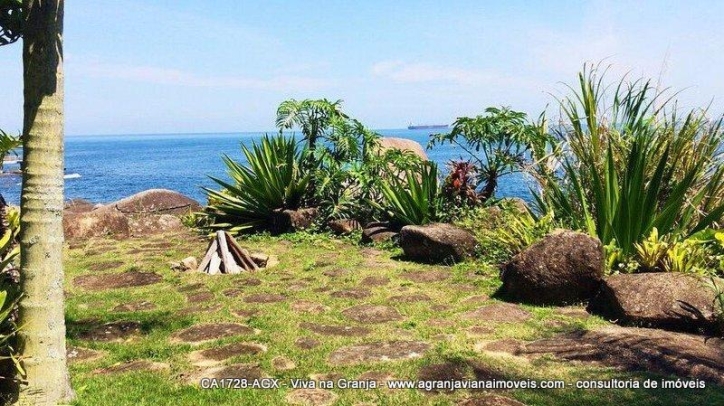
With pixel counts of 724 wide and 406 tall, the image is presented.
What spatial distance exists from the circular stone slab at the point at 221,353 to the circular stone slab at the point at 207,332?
0.85 ft

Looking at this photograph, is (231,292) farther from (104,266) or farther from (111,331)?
(104,266)

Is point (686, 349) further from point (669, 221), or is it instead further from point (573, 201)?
point (573, 201)

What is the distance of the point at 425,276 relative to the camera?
6703 mm

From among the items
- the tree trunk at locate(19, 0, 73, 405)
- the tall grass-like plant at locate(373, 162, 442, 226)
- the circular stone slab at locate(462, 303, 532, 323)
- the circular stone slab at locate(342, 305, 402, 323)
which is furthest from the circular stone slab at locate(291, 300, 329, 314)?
the tall grass-like plant at locate(373, 162, 442, 226)

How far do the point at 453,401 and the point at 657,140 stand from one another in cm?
438

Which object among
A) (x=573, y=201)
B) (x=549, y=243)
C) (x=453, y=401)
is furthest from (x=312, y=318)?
(x=573, y=201)

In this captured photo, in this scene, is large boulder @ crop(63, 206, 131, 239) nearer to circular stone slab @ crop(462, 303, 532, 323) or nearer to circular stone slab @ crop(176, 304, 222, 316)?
circular stone slab @ crop(176, 304, 222, 316)

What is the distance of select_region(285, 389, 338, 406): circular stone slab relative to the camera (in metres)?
3.30

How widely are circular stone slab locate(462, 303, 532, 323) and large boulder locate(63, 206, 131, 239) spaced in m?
7.60

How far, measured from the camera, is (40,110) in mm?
2910

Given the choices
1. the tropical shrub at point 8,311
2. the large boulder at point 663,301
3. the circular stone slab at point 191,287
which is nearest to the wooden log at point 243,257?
the circular stone slab at point 191,287

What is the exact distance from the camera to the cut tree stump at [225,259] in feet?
24.0

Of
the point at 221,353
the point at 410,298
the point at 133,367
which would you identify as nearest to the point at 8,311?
the point at 133,367

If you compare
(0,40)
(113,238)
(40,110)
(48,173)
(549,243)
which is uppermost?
(0,40)
